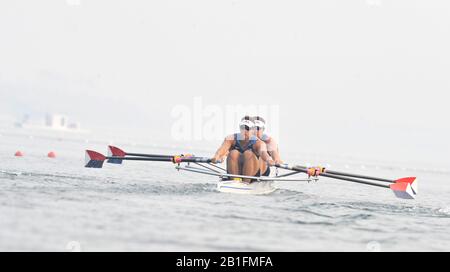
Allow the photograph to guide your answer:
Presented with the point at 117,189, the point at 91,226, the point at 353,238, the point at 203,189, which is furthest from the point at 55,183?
the point at 353,238

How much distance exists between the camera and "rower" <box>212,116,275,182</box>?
26266 millimetres

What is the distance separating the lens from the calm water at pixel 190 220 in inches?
613

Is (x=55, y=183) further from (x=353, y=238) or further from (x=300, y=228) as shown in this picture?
(x=353, y=238)

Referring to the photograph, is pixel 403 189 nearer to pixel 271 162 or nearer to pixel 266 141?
pixel 271 162

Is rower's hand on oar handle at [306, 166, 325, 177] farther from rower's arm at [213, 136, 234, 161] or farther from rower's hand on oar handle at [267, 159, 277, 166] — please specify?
rower's arm at [213, 136, 234, 161]

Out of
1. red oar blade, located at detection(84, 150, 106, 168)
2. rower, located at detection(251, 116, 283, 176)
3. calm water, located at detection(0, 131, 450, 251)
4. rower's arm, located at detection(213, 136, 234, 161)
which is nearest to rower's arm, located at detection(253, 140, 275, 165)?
rower, located at detection(251, 116, 283, 176)

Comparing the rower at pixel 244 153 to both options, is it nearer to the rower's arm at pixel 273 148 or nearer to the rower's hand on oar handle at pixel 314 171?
the rower's arm at pixel 273 148

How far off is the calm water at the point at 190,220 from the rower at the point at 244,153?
1.14 metres

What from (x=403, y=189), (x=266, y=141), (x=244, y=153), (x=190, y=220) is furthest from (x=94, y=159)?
(x=403, y=189)

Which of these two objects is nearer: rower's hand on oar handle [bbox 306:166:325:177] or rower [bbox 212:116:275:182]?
rower [bbox 212:116:275:182]

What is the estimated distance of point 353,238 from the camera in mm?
18016

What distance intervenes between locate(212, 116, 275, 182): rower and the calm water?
114cm

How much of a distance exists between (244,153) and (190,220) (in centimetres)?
775
